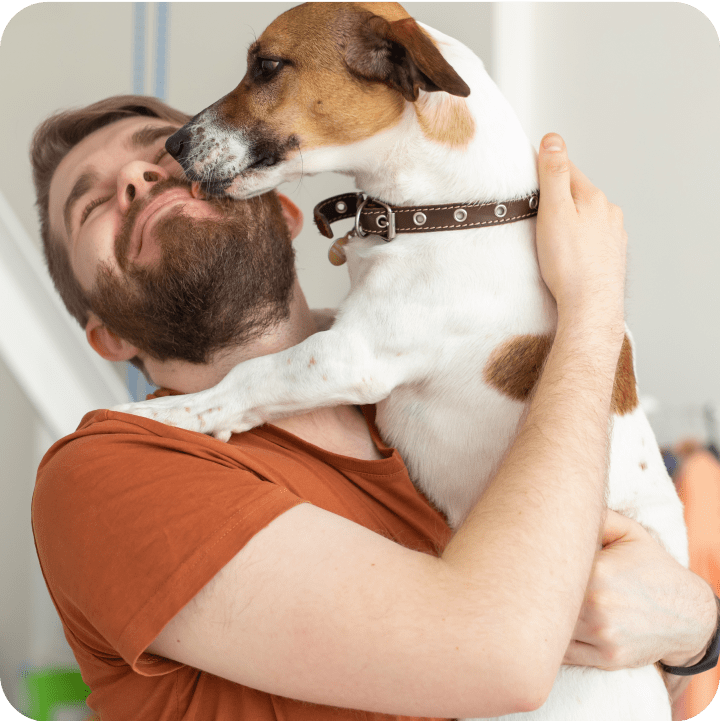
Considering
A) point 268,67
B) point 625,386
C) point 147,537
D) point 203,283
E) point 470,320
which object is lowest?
point 625,386

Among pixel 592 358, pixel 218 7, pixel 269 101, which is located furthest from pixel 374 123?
pixel 218 7

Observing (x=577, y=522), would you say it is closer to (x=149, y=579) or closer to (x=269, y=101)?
(x=149, y=579)

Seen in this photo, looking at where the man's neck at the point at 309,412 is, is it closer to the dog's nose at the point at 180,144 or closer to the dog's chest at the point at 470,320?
the dog's chest at the point at 470,320

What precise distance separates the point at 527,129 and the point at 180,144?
71.3 inches

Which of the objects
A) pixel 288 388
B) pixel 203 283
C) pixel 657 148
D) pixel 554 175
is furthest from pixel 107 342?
pixel 657 148

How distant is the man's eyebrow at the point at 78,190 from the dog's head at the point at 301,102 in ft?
1.29

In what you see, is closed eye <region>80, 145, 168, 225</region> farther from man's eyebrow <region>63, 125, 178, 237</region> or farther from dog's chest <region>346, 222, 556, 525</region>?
dog's chest <region>346, 222, 556, 525</region>

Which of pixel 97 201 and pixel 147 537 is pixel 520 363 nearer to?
pixel 147 537

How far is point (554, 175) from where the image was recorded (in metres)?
1.32

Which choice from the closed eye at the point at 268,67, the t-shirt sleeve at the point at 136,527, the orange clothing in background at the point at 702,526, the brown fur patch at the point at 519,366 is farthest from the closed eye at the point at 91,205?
the orange clothing in background at the point at 702,526

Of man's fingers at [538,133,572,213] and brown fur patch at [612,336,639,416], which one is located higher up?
man's fingers at [538,133,572,213]

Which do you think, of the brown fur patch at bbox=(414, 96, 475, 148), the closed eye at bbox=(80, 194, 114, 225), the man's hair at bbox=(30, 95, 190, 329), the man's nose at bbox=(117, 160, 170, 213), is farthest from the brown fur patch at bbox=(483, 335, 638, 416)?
the man's hair at bbox=(30, 95, 190, 329)

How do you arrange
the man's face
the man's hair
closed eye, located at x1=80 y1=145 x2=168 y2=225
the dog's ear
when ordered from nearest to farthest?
the dog's ear < the man's face < closed eye, located at x1=80 y1=145 x2=168 y2=225 < the man's hair

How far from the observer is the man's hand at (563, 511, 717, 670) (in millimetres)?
1044
